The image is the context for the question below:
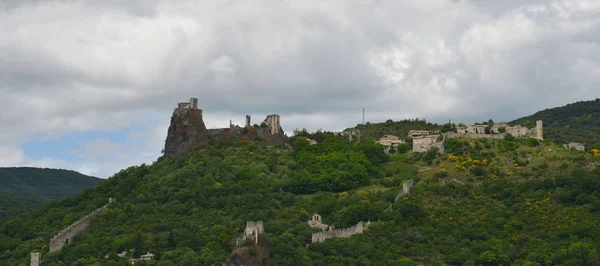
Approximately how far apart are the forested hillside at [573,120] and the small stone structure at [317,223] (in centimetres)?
4616

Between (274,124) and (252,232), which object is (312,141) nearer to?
(274,124)

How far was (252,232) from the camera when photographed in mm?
61781

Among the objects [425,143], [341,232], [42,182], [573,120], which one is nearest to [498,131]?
[425,143]

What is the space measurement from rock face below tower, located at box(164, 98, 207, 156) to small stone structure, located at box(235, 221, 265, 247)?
25.1 metres

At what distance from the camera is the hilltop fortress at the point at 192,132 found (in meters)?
87.7

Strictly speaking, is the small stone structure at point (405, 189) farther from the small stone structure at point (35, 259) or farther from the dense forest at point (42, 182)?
the dense forest at point (42, 182)

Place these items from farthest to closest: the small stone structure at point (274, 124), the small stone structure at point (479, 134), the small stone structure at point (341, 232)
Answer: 1. the small stone structure at point (274, 124)
2. the small stone structure at point (479, 134)
3. the small stone structure at point (341, 232)

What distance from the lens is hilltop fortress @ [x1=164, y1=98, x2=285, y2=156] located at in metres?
87.7

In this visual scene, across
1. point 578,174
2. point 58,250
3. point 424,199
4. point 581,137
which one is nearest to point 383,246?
point 424,199

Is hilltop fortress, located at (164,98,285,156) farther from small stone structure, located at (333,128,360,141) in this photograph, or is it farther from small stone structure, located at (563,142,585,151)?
small stone structure, located at (563,142,585,151)

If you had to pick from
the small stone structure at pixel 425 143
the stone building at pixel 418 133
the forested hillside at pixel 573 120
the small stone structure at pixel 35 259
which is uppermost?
the forested hillside at pixel 573 120

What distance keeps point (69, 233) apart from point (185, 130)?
20.5 metres

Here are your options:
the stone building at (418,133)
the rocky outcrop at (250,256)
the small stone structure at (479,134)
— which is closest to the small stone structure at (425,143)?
the small stone structure at (479,134)

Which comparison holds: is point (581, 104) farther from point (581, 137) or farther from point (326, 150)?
point (326, 150)
